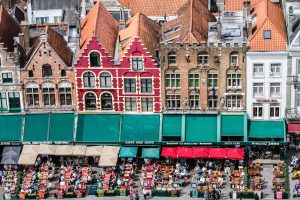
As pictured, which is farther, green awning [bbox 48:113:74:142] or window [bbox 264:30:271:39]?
green awning [bbox 48:113:74:142]

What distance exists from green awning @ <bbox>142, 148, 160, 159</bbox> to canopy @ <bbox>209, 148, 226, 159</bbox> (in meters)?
6.97

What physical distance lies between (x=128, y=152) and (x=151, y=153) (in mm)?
3036

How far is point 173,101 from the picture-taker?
371 ft

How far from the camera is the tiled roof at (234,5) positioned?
390ft

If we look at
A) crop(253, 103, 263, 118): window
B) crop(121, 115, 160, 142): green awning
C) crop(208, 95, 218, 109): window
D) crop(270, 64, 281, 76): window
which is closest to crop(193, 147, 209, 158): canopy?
crop(121, 115, 160, 142): green awning

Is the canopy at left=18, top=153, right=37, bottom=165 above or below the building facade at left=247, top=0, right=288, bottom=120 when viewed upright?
below

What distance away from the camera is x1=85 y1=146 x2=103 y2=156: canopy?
367 feet

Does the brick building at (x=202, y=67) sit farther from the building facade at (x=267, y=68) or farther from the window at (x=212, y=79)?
the building facade at (x=267, y=68)

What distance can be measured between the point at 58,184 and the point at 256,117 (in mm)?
27493

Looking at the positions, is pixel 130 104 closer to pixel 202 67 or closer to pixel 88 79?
pixel 88 79

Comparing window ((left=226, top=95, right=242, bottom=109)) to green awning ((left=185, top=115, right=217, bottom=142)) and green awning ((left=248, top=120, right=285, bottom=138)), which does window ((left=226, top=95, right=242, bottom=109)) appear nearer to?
green awning ((left=185, top=115, right=217, bottom=142))

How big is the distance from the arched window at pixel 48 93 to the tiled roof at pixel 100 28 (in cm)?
677

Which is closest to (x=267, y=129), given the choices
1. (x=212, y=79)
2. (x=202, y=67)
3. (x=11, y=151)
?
(x=212, y=79)

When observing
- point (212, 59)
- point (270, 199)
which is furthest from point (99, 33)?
point (270, 199)
